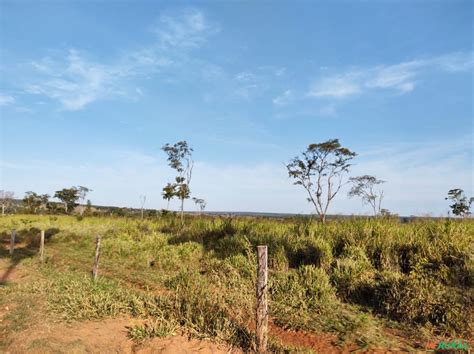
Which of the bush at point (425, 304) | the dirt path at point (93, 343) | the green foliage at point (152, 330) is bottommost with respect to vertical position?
the dirt path at point (93, 343)

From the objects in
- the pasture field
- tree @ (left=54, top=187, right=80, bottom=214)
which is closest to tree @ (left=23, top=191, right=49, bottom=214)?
tree @ (left=54, top=187, right=80, bottom=214)

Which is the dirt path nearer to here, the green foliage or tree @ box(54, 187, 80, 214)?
the green foliage

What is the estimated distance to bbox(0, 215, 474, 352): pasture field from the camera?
549 cm

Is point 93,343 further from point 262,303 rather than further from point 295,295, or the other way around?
point 295,295

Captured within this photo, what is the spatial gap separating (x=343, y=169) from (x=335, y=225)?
26.1 m

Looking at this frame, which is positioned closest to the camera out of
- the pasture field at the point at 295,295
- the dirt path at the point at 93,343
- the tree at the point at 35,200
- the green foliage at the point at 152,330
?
the dirt path at the point at 93,343

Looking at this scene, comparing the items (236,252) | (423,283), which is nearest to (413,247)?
(423,283)

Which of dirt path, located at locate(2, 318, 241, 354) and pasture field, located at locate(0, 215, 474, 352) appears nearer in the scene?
dirt path, located at locate(2, 318, 241, 354)

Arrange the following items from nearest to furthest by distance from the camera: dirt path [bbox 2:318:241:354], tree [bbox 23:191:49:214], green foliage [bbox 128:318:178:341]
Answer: dirt path [bbox 2:318:241:354]
green foliage [bbox 128:318:178:341]
tree [bbox 23:191:49:214]

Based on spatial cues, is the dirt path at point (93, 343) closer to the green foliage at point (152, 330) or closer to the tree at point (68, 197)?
the green foliage at point (152, 330)

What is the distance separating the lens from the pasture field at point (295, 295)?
5.49 m

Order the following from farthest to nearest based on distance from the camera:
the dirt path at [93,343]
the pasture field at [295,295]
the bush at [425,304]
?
the bush at [425,304]
the pasture field at [295,295]
the dirt path at [93,343]

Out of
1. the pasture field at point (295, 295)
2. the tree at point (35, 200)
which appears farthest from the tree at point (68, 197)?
the pasture field at point (295, 295)

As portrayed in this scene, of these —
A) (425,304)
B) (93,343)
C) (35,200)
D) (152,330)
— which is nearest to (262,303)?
(152,330)
